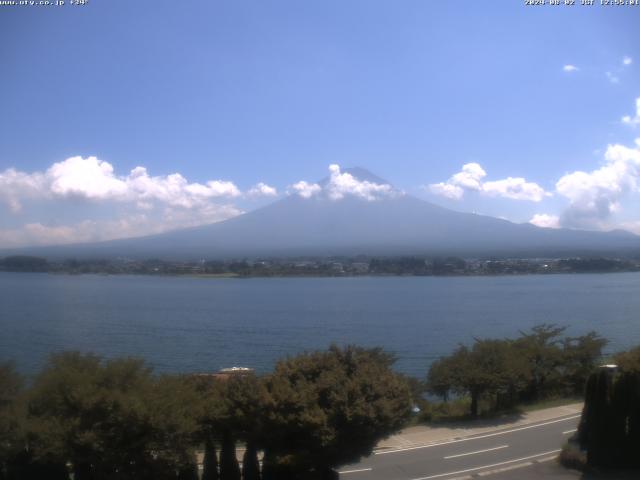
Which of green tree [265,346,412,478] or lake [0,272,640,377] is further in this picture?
lake [0,272,640,377]

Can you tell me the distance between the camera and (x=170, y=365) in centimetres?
→ 2172

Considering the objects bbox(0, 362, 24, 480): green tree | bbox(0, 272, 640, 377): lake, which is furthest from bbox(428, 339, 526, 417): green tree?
bbox(0, 362, 24, 480): green tree

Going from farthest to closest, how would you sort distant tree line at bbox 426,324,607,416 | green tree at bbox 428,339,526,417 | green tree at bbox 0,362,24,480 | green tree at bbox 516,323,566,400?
green tree at bbox 516,323,566,400 < distant tree line at bbox 426,324,607,416 < green tree at bbox 428,339,526,417 < green tree at bbox 0,362,24,480

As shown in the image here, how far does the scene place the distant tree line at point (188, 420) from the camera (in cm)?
629

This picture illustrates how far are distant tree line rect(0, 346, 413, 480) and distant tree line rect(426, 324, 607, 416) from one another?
572cm

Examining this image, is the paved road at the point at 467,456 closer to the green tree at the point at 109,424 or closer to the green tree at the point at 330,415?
the green tree at the point at 330,415

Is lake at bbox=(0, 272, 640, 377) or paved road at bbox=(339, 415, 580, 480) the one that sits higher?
paved road at bbox=(339, 415, 580, 480)

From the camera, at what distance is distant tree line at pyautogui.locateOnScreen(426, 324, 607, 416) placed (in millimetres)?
12555

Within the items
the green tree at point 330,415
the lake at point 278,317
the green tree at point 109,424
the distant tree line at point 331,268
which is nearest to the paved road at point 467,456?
the green tree at point 330,415

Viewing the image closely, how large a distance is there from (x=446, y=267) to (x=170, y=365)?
5434 centimetres

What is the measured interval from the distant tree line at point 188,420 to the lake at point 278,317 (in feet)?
21.6

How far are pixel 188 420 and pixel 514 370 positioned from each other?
8412mm

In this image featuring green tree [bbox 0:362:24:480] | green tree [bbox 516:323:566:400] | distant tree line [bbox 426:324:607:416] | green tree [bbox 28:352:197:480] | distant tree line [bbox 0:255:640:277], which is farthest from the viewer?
distant tree line [bbox 0:255:640:277]

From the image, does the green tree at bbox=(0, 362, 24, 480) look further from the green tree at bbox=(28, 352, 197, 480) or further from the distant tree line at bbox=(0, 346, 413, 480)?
the green tree at bbox=(28, 352, 197, 480)
